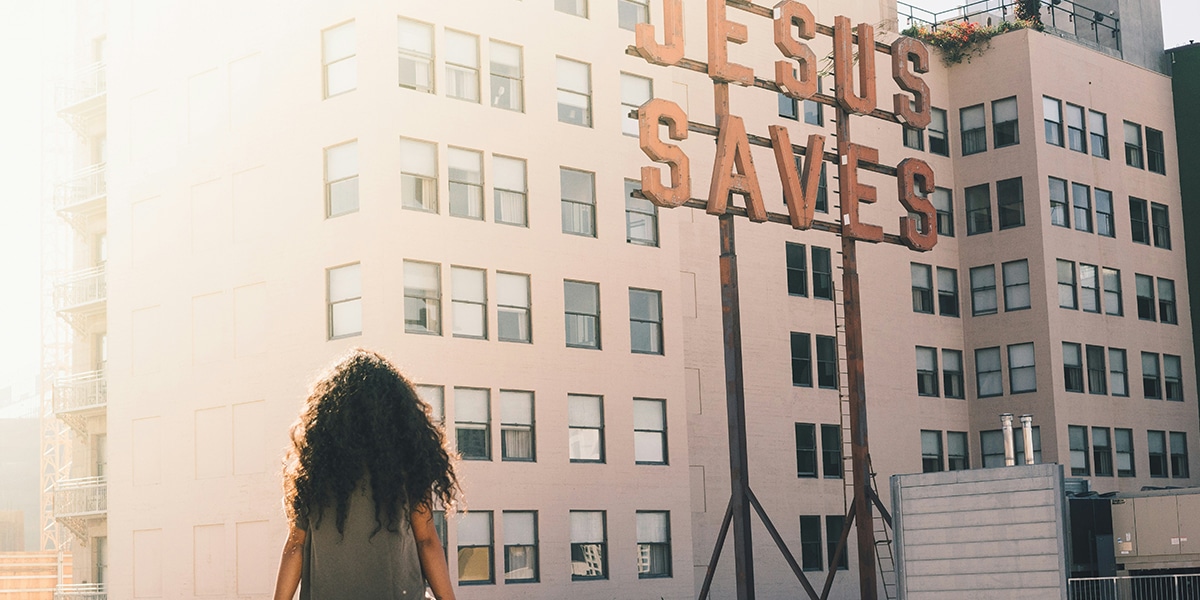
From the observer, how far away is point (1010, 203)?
5591 centimetres

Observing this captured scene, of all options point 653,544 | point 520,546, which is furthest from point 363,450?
point 653,544

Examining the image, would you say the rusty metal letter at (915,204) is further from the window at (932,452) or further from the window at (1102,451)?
the window at (1102,451)

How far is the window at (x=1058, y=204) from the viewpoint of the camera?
55.8 metres

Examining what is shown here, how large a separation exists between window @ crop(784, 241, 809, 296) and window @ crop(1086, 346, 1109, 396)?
42.1 ft

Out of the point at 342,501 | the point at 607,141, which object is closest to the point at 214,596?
the point at 607,141

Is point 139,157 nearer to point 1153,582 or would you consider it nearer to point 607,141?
point 607,141

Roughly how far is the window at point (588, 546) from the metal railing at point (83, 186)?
2030cm

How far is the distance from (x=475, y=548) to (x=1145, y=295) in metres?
32.7

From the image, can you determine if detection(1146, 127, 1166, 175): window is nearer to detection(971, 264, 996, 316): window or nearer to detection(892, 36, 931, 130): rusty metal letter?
detection(971, 264, 996, 316): window

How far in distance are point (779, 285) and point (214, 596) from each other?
1999 cm

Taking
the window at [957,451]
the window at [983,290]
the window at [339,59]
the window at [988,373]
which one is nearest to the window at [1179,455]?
the window at [988,373]

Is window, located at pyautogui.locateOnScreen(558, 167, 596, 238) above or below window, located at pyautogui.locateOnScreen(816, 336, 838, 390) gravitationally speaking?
above

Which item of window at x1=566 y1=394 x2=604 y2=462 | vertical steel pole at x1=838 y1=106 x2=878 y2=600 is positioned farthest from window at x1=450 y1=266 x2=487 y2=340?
vertical steel pole at x1=838 y1=106 x2=878 y2=600

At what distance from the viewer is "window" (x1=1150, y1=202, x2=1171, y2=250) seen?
60.5 meters
